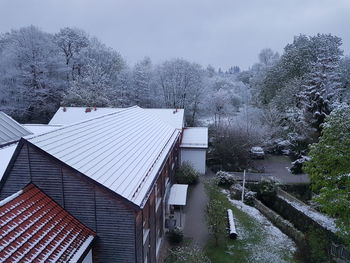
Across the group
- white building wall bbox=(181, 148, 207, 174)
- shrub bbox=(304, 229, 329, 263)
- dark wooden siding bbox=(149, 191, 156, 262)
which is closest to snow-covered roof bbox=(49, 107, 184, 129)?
white building wall bbox=(181, 148, 207, 174)

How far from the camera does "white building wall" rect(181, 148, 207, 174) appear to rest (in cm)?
2640

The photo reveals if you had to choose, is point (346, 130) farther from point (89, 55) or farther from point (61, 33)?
point (61, 33)

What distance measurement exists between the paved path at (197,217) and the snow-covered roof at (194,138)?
167 inches

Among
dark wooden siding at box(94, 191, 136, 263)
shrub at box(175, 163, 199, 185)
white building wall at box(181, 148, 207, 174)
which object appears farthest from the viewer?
white building wall at box(181, 148, 207, 174)

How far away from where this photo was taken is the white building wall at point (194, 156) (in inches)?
1040

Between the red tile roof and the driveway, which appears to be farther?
the driveway

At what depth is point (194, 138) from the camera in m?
27.9

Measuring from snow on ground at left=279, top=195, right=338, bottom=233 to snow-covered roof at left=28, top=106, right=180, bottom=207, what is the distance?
958 centimetres

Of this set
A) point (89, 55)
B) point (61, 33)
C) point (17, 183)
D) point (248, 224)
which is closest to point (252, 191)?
point (248, 224)

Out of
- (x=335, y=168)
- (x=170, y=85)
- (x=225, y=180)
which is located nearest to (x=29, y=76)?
(x=170, y=85)

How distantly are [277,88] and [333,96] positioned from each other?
36.0 feet

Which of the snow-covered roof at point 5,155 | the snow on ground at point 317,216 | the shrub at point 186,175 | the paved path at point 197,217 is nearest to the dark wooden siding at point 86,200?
the snow-covered roof at point 5,155

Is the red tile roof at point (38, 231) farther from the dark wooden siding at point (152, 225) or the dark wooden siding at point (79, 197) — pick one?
the dark wooden siding at point (152, 225)

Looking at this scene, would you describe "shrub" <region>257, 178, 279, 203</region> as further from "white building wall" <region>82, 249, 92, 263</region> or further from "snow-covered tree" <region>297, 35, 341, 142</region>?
"white building wall" <region>82, 249, 92, 263</region>
